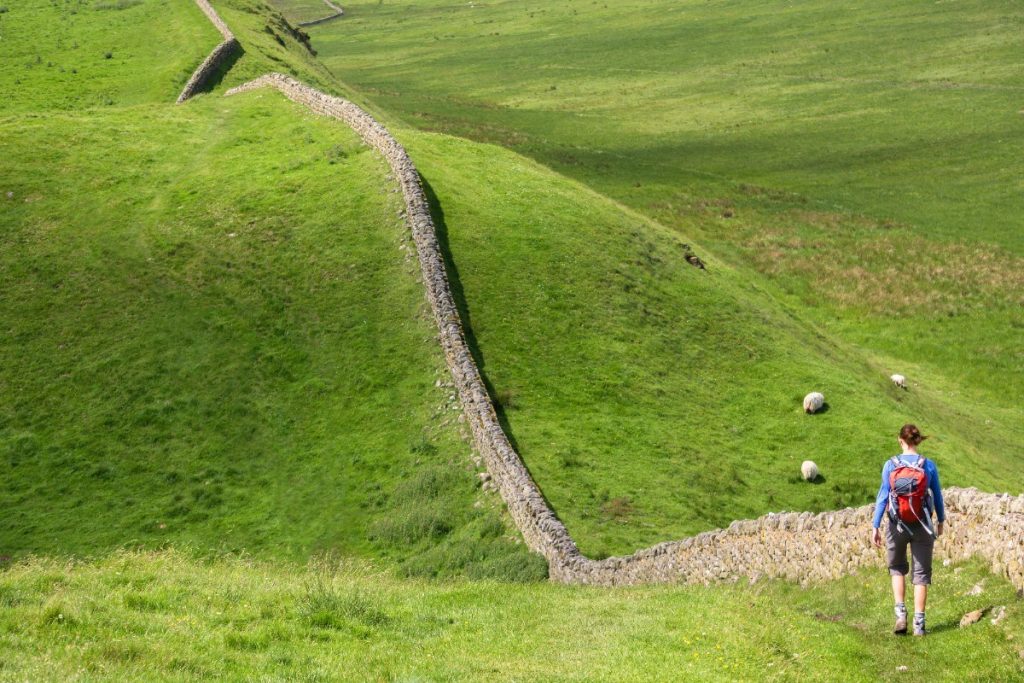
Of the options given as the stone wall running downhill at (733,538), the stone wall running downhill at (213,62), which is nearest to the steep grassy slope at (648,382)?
the stone wall running downhill at (733,538)

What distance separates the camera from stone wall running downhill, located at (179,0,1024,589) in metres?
18.5

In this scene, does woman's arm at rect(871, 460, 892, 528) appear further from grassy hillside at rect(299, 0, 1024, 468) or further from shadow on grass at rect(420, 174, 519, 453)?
grassy hillside at rect(299, 0, 1024, 468)

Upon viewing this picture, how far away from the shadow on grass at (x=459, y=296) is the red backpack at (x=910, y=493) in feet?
65.7

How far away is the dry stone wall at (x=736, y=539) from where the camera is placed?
60.6ft

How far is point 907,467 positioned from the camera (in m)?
16.9

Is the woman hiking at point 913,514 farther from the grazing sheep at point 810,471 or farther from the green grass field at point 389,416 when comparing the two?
the grazing sheep at point 810,471

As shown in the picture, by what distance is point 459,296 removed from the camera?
148 feet

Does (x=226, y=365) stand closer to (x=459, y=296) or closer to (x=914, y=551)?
(x=459, y=296)

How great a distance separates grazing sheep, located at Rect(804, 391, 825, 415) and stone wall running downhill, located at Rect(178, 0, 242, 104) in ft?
174

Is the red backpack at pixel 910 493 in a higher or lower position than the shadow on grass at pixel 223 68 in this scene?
lower

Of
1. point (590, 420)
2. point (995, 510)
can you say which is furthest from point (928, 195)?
point (995, 510)

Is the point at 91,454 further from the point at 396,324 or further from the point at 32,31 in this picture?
the point at 32,31

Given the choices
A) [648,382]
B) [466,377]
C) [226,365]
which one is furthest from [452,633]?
[226,365]

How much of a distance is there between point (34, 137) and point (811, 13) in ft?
523
